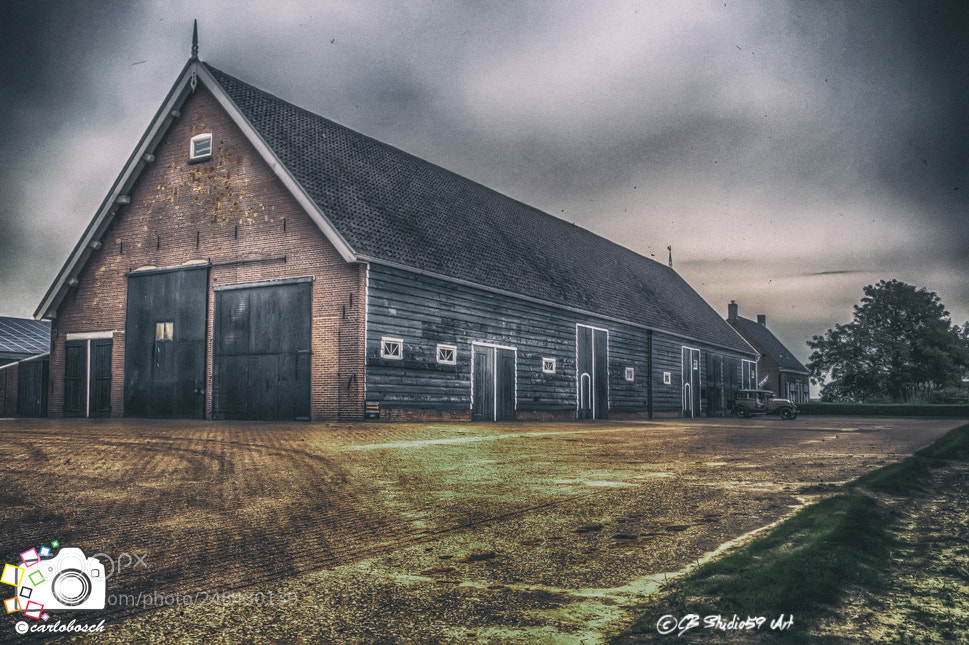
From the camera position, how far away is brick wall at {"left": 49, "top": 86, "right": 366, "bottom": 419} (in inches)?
687

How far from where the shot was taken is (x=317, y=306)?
17.8m

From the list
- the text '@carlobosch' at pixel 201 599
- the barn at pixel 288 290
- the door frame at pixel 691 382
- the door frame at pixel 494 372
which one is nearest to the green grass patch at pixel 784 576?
the text '@carlobosch' at pixel 201 599

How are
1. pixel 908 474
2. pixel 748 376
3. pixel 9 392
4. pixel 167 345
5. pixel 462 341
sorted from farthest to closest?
pixel 748 376, pixel 9 392, pixel 462 341, pixel 167 345, pixel 908 474

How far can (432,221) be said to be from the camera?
21922 millimetres

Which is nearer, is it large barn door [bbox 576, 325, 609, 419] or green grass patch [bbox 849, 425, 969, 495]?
green grass patch [bbox 849, 425, 969, 495]

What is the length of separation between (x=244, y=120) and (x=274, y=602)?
1782 centimetres

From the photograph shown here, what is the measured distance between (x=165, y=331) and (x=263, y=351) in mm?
3686

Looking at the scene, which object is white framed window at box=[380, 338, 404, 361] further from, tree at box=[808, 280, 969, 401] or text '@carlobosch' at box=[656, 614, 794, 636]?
tree at box=[808, 280, 969, 401]

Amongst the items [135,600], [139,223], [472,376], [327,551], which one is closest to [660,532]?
[327,551]

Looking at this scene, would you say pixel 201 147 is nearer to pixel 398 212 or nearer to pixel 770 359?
pixel 398 212

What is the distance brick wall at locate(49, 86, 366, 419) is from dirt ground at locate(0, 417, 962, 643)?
803 cm

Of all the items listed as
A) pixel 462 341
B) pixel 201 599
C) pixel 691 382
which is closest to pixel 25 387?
pixel 462 341

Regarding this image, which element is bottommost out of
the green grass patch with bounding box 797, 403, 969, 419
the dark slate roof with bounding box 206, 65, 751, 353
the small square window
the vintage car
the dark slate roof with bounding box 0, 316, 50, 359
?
the green grass patch with bounding box 797, 403, 969, 419

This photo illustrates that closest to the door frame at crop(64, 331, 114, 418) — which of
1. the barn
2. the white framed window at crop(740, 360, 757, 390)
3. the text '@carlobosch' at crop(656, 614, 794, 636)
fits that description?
the barn
